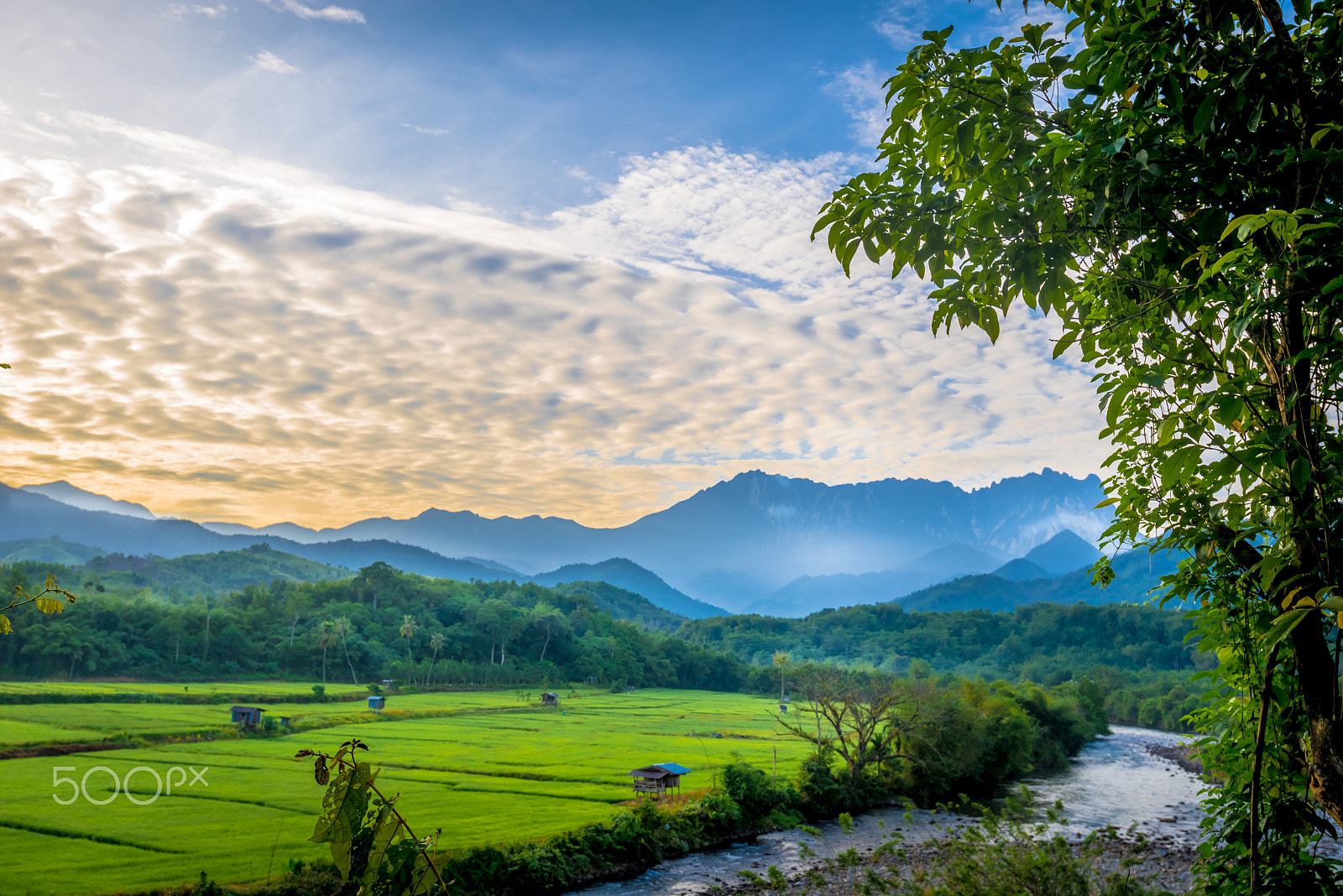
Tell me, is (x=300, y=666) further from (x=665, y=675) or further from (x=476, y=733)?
(x=665, y=675)

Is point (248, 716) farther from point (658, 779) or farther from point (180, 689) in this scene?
point (658, 779)

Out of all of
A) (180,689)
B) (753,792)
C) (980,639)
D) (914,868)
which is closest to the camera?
(914,868)

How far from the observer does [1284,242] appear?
1.95 m

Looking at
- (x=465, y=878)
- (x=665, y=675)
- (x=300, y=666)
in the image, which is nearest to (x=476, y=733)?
(x=465, y=878)

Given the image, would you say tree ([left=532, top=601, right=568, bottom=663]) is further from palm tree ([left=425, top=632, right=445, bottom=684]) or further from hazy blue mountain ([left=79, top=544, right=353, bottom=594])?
hazy blue mountain ([left=79, top=544, right=353, bottom=594])

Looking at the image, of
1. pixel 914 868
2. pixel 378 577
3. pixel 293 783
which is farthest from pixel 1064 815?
pixel 378 577

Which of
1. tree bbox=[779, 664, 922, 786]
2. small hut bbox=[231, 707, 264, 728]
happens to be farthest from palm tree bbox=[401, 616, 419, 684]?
tree bbox=[779, 664, 922, 786]

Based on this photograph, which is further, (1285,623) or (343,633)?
(343,633)

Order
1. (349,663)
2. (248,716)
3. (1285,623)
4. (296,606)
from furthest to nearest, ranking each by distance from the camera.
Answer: (296,606) → (349,663) → (248,716) → (1285,623)

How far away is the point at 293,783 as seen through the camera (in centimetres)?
3231

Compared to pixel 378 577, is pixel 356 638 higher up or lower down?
lower down

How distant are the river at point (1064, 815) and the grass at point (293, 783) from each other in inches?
171

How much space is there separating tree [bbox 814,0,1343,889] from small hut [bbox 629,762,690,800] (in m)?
31.2

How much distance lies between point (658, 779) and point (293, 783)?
1642 centimetres
